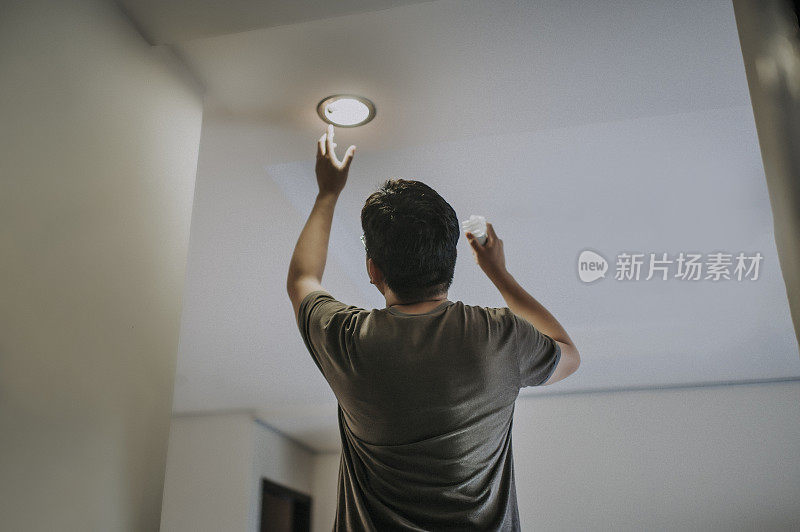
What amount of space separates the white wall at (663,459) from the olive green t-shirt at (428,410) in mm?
4011

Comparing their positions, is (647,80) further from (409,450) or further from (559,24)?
(409,450)

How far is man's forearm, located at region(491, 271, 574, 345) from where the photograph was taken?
1.26 metres

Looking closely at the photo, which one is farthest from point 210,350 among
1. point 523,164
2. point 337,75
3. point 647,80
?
point 647,80

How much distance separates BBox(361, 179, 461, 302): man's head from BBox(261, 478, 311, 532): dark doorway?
475cm

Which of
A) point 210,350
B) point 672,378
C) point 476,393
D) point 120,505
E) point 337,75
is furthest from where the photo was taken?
point 672,378

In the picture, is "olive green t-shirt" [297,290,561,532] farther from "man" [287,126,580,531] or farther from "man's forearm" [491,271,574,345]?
"man's forearm" [491,271,574,345]

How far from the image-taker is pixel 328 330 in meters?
1.11

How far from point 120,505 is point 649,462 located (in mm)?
4286

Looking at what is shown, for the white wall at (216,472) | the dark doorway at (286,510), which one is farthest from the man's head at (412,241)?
the dark doorway at (286,510)

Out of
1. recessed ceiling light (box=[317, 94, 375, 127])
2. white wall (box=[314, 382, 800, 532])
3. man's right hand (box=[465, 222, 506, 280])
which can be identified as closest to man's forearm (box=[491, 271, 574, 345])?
man's right hand (box=[465, 222, 506, 280])

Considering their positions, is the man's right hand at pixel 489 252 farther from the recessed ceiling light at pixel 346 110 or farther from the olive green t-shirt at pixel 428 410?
the recessed ceiling light at pixel 346 110

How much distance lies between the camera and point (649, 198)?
270 centimetres

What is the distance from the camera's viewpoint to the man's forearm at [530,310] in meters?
1.26

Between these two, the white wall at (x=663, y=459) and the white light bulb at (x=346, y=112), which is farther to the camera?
the white wall at (x=663, y=459)
